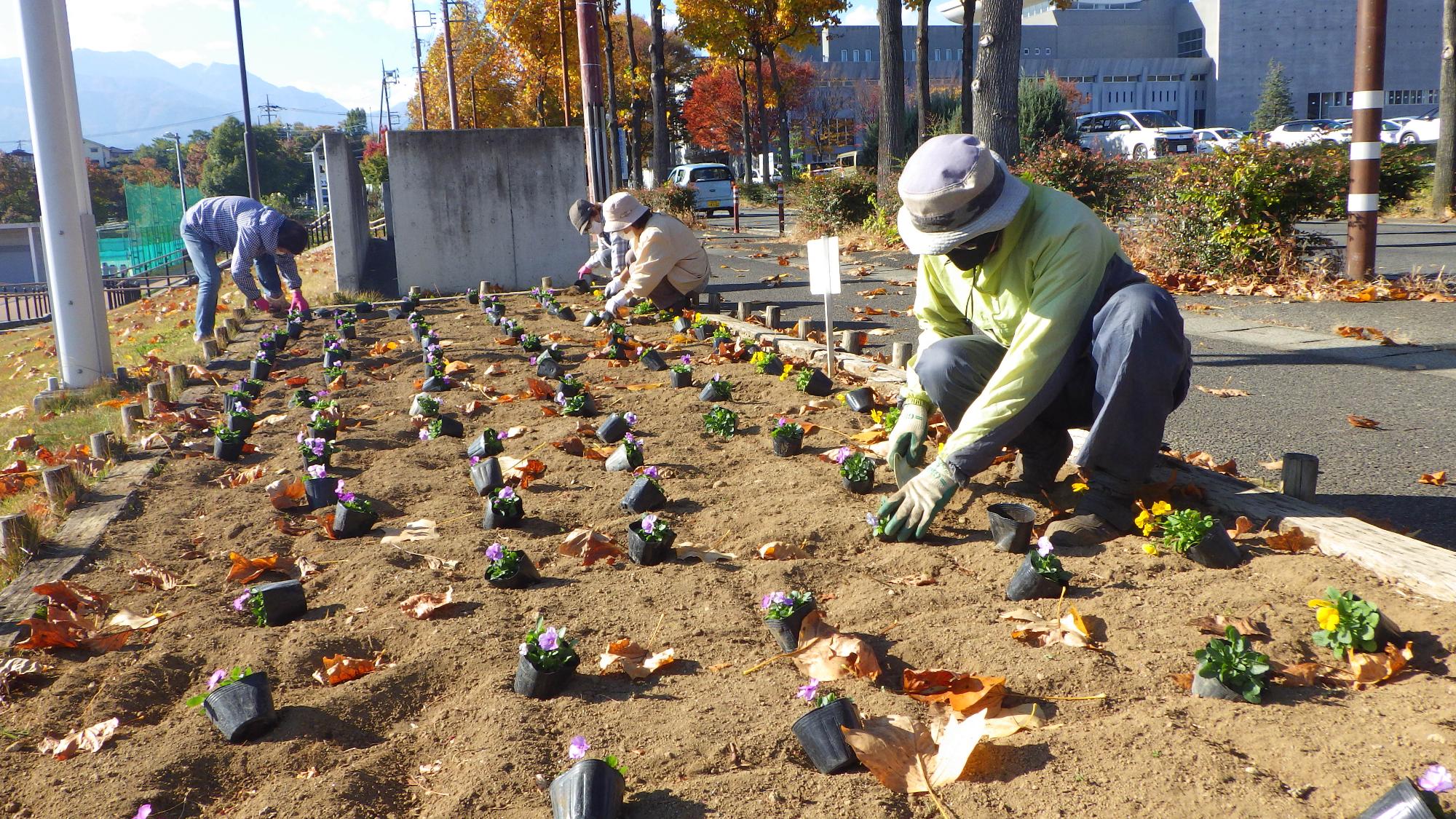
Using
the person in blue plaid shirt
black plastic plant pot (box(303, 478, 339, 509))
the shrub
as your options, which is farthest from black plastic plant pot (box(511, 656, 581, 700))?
the shrub

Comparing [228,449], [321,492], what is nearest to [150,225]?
[228,449]

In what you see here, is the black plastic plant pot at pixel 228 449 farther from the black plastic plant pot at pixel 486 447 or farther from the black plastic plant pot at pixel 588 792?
the black plastic plant pot at pixel 588 792

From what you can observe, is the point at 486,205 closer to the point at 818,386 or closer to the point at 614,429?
the point at 818,386

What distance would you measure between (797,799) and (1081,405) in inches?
70.4

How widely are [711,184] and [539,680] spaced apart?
27.0m

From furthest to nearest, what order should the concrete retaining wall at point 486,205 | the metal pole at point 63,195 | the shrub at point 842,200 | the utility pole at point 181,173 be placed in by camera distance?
1. the utility pole at point 181,173
2. the shrub at point 842,200
3. the concrete retaining wall at point 486,205
4. the metal pole at point 63,195

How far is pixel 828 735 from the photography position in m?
1.92

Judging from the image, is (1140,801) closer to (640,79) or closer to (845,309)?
(845,309)

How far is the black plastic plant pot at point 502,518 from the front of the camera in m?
3.49

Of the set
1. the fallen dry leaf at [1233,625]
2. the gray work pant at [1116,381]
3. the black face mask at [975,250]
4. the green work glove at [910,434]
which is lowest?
the fallen dry leaf at [1233,625]

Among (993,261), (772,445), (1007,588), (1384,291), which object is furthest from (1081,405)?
(1384,291)

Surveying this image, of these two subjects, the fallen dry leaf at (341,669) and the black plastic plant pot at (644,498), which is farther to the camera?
the black plastic plant pot at (644,498)

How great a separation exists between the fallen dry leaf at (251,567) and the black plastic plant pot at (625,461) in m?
1.28

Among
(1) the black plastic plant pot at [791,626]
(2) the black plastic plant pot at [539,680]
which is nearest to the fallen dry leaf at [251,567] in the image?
(2) the black plastic plant pot at [539,680]
